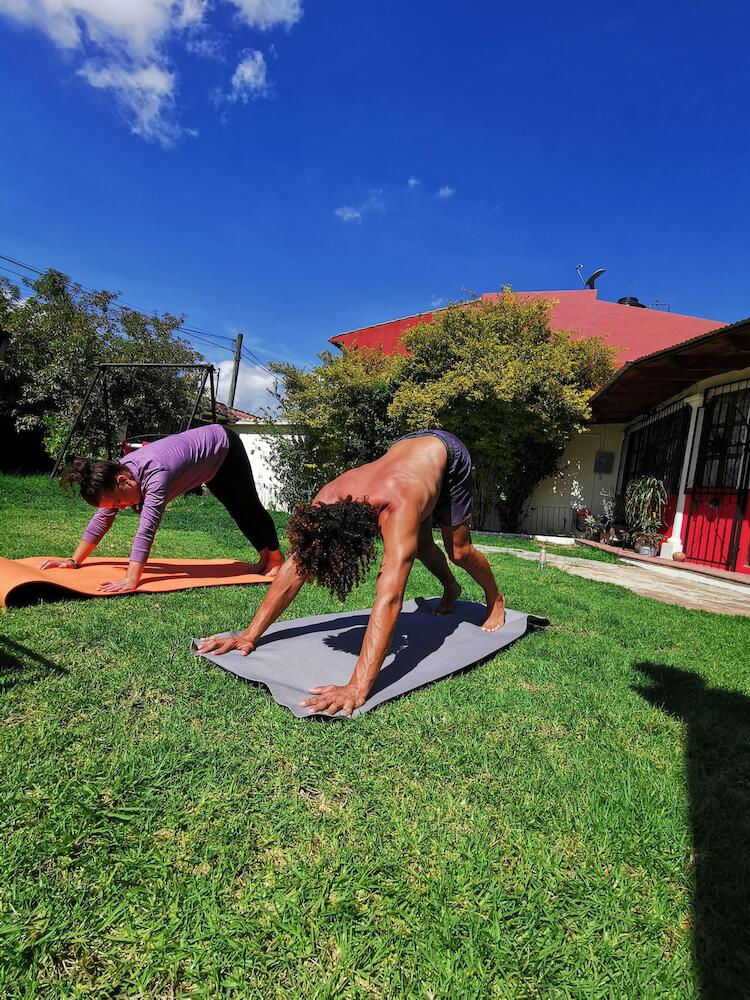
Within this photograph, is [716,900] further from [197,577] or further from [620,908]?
[197,577]

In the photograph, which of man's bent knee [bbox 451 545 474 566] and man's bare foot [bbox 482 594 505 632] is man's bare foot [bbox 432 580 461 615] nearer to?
man's bare foot [bbox 482 594 505 632]

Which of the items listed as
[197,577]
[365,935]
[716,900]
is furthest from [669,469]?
[365,935]

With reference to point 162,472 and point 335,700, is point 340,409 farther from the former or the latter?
point 335,700

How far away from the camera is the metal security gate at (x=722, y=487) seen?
7336 mm

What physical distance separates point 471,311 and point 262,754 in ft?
36.2

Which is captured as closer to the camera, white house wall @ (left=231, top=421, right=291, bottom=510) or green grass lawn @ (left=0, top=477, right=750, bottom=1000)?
green grass lawn @ (left=0, top=477, right=750, bottom=1000)

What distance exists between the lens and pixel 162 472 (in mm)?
4219

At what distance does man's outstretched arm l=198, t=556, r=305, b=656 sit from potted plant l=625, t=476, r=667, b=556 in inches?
321

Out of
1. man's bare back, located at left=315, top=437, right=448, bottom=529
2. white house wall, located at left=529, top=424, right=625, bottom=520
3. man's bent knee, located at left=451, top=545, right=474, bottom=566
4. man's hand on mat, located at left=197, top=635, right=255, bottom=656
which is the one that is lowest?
man's hand on mat, located at left=197, top=635, right=255, bottom=656

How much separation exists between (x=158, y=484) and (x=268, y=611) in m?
1.89

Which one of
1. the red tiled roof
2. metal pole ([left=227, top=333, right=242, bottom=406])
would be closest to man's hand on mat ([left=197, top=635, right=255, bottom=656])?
the red tiled roof

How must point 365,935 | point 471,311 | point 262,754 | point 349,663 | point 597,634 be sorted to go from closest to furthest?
point 365,935 < point 262,754 < point 349,663 < point 597,634 < point 471,311

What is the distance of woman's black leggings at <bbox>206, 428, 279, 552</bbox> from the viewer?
197 inches

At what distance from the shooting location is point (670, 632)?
4.05m
